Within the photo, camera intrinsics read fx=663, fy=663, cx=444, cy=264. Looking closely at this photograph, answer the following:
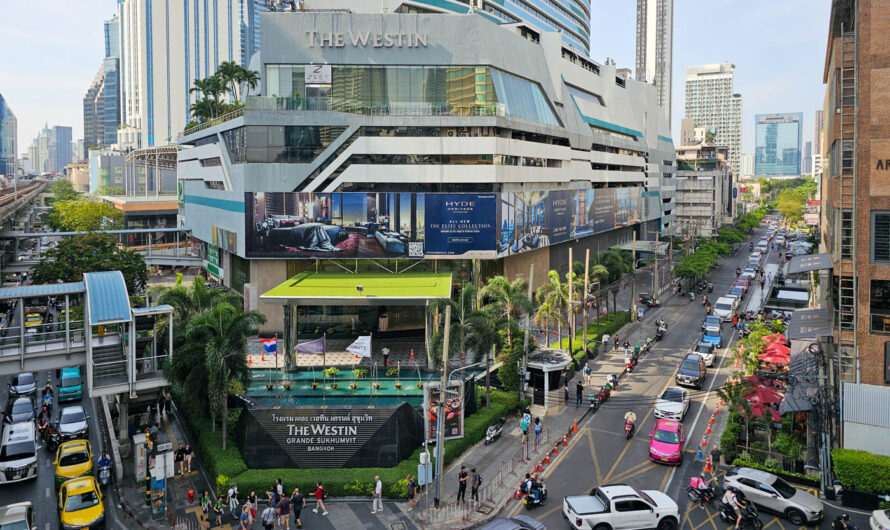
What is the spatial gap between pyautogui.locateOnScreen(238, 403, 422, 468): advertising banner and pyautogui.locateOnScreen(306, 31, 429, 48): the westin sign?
37249mm

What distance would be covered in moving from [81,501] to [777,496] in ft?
84.5

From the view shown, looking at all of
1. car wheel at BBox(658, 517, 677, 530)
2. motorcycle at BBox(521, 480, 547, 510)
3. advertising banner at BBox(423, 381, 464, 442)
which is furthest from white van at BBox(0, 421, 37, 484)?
car wheel at BBox(658, 517, 677, 530)

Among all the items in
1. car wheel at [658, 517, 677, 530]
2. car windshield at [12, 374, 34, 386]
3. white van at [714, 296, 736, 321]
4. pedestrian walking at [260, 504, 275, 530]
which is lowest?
car wheel at [658, 517, 677, 530]

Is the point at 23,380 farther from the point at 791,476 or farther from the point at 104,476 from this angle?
the point at 791,476

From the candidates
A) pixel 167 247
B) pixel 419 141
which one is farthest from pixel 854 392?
pixel 167 247

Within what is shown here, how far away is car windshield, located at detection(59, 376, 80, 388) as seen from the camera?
40.0m

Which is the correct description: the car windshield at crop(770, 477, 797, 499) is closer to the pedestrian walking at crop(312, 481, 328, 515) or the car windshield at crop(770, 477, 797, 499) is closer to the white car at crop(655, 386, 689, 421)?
the white car at crop(655, 386, 689, 421)

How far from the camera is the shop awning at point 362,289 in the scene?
4150cm

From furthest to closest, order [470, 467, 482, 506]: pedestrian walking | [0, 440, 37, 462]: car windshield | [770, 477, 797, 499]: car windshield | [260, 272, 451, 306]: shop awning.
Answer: [260, 272, 451, 306]: shop awning, [0, 440, 37, 462]: car windshield, [470, 467, 482, 506]: pedestrian walking, [770, 477, 797, 499]: car windshield

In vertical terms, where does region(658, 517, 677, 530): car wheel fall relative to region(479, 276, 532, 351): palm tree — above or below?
below

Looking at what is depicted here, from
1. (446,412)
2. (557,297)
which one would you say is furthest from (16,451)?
(557,297)

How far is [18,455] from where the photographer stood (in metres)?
28.6

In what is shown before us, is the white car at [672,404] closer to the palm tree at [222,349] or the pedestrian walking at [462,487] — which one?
the pedestrian walking at [462,487]

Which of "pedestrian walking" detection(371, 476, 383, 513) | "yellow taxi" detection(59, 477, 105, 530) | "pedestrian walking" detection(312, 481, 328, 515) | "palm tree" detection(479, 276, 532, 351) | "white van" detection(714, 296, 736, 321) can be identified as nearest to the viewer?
"yellow taxi" detection(59, 477, 105, 530)
